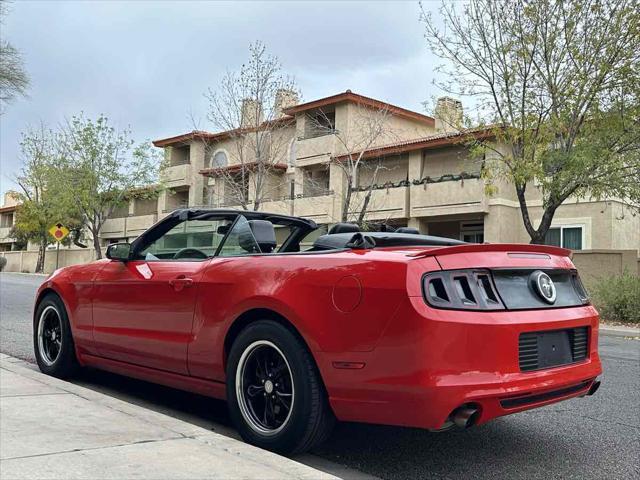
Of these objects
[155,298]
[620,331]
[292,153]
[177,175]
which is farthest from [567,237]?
[177,175]

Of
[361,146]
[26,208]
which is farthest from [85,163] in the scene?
[361,146]

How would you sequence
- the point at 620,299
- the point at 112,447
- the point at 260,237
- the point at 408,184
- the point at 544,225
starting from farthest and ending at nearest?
the point at 408,184 → the point at 544,225 → the point at 620,299 → the point at 260,237 → the point at 112,447

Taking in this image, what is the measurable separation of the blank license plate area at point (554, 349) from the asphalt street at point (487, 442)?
654 millimetres

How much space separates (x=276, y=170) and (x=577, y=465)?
3152cm

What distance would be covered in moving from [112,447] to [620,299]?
1470 cm

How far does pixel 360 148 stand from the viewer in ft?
100.0

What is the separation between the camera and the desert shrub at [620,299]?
15.4m

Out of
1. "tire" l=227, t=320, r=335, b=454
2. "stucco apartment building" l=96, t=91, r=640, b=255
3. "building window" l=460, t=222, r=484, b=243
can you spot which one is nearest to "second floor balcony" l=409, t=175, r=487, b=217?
"stucco apartment building" l=96, t=91, r=640, b=255

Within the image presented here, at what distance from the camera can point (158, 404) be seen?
5.30 m

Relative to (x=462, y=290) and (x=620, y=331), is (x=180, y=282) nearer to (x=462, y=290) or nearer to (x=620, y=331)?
(x=462, y=290)

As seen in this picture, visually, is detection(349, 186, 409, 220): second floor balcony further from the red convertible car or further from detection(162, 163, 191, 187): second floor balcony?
the red convertible car

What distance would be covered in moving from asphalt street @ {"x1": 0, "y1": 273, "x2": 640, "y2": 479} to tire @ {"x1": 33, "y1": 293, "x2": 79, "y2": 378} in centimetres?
24

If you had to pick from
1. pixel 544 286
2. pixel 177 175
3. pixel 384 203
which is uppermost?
pixel 177 175

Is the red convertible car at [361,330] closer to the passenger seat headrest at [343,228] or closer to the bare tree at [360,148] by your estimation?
the passenger seat headrest at [343,228]
